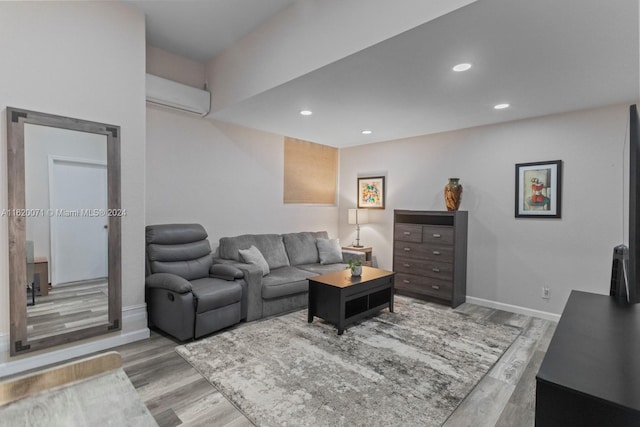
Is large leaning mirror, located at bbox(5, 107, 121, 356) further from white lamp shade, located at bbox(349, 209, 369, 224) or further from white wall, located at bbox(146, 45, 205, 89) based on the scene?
white lamp shade, located at bbox(349, 209, 369, 224)

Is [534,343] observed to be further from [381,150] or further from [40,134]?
[40,134]

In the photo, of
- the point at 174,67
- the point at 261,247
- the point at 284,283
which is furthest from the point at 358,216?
the point at 174,67

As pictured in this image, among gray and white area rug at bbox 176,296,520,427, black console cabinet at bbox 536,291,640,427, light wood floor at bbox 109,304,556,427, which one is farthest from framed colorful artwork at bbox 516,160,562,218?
black console cabinet at bbox 536,291,640,427

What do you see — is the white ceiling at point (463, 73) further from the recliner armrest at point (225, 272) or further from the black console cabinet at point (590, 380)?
the recliner armrest at point (225, 272)

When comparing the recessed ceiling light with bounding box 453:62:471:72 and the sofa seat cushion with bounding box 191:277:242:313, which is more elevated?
the recessed ceiling light with bounding box 453:62:471:72

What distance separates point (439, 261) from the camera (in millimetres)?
4207

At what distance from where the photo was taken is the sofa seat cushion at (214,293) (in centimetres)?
297

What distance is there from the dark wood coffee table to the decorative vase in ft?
4.43

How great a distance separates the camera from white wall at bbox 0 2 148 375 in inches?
93.7

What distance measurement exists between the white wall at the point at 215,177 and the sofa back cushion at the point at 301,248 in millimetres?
313

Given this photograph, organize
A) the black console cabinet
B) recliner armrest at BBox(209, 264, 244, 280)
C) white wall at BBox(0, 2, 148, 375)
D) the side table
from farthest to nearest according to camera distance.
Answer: the side table < recliner armrest at BBox(209, 264, 244, 280) < white wall at BBox(0, 2, 148, 375) < the black console cabinet

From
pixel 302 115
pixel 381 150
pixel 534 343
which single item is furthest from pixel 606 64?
pixel 381 150

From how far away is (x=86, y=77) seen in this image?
2.71 m

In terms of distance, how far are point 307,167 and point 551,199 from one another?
11.5 feet
